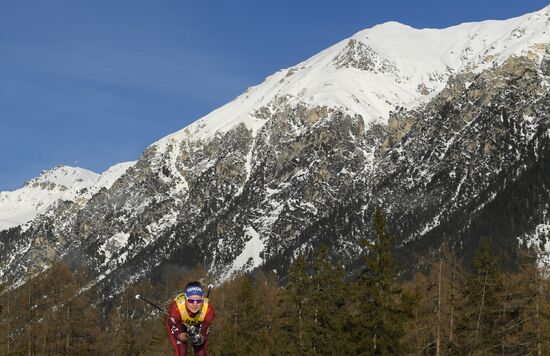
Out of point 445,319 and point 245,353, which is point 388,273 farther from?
point 245,353

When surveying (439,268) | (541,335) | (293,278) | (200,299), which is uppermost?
(293,278)

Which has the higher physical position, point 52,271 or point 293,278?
point 52,271

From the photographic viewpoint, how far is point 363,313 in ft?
125

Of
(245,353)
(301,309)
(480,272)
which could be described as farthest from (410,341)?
(245,353)

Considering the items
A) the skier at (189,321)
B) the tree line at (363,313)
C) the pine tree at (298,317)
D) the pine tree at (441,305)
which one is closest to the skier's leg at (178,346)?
the skier at (189,321)

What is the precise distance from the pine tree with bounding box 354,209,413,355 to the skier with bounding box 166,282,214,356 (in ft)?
72.7

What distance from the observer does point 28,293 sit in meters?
49.7

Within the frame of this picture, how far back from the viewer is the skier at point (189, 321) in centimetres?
1619

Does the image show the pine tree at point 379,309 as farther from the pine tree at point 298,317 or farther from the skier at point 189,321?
the skier at point 189,321

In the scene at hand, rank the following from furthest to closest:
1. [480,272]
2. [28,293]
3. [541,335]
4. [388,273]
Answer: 1. [28,293]
2. [480,272]
3. [388,273]
4. [541,335]

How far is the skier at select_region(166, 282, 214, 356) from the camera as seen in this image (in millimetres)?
16188

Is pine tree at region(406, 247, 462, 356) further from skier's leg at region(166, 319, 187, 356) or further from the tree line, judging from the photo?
skier's leg at region(166, 319, 187, 356)

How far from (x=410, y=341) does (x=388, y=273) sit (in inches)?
151

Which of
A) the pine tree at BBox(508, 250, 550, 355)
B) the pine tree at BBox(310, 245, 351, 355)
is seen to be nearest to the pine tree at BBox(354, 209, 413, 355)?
the pine tree at BBox(310, 245, 351, 355)
